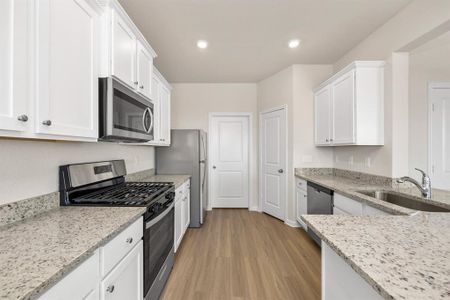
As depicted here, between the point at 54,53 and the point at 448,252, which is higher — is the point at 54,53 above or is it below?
above

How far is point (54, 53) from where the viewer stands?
3.33ft

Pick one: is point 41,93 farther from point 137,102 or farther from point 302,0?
point 302,0

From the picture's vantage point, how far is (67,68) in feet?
3.60

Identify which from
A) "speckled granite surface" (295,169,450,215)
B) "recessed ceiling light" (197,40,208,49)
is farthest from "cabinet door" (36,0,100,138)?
"speckled granite surface" (295,169,450,215)

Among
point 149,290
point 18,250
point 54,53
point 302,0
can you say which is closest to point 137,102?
point 54,53

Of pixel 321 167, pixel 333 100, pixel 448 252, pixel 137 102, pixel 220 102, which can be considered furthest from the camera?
pixel 220 102

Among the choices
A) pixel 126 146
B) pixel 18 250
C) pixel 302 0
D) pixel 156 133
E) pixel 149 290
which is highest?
pixel 302 0

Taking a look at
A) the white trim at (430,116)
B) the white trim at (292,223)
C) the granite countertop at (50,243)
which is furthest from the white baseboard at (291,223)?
the granite countertop at (50,243)

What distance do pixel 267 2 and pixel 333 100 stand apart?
5.13ft

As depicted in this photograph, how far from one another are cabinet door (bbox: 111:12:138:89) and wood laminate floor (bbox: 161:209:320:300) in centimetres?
191

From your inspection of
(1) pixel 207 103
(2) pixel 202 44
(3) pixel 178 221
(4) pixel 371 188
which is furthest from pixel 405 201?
(1) pixel 207 103

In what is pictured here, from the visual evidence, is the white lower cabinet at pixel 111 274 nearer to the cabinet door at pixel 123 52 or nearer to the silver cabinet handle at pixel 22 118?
the silver cabinet handle at pixel 22 118

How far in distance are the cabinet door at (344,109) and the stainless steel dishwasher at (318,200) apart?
680 mm

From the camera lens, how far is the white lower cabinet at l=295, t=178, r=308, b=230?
3.07 metres
